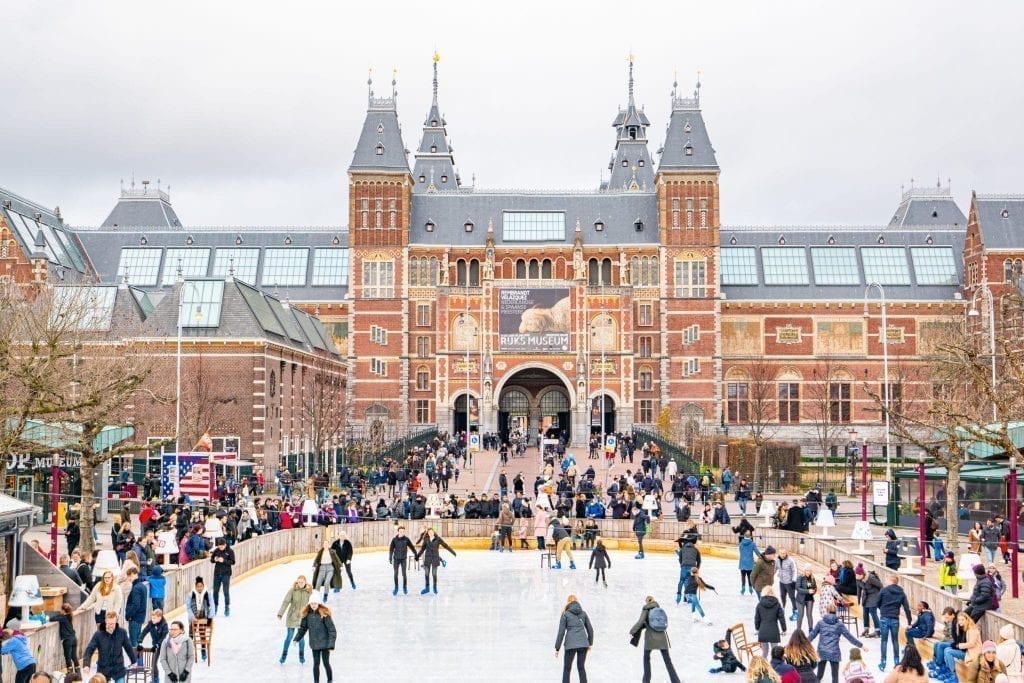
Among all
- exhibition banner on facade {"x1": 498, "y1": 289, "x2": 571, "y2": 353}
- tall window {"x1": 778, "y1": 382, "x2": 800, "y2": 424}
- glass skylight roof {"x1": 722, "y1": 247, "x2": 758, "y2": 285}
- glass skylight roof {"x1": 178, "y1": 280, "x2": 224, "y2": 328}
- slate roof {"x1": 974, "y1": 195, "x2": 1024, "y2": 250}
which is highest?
slate roof {"x1": 974, "y1": 195, "x2": 1024, "y2": 250}

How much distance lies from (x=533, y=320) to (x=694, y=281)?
1161cm

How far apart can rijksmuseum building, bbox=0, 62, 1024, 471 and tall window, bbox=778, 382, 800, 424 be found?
120mm

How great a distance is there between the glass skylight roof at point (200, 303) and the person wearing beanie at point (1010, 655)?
1442 inches

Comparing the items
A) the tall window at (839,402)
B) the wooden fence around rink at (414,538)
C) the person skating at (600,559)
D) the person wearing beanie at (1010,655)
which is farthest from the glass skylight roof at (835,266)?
the person wearing beanie at (1010,655)

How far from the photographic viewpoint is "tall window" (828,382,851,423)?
74625mm

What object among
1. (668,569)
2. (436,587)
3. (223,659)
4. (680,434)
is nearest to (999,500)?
(668,569)

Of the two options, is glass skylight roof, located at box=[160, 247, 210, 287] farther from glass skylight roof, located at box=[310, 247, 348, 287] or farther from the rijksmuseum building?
glass skylight roof, located at box=[310, 247, 348, 287]

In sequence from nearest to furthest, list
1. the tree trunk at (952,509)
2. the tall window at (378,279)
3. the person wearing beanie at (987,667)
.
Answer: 1. the person wearing beanie at (987,667)
2. the tree trunk at (952,509)
3. the tall window at (378,279)

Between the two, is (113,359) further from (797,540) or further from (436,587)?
(797,540)

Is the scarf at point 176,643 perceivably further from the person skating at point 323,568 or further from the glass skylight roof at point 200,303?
the glass skylight roof at point 200,303

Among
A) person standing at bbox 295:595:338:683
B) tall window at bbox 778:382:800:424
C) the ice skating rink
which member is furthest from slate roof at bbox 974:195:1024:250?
person standing at bbox 295:595:338:683

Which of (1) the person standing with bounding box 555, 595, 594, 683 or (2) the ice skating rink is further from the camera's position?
(2) the ice skating rink

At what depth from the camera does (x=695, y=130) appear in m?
75.4

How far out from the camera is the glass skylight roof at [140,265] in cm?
7650
